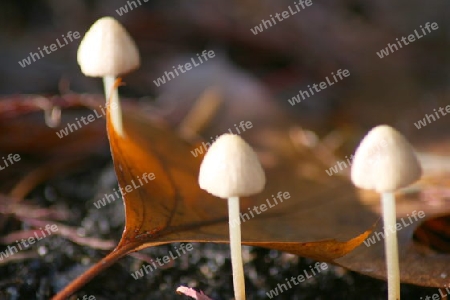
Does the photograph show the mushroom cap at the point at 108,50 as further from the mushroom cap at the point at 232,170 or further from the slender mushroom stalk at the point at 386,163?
the slender mushroom stalk at the point at 386,163

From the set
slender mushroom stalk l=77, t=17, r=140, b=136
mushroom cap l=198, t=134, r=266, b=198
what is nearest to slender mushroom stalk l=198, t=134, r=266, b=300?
mushroom cap l=198, t=134, r=266, b=198

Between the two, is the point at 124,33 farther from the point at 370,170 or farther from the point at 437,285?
the point at 437,285

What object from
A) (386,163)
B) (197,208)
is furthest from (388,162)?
(197,208)

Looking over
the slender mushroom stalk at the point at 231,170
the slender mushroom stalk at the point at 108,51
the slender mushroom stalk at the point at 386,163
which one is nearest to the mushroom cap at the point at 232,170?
the slender mushroom stalk at the point at 231,170

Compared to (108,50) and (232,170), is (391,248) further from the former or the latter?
(108,50)

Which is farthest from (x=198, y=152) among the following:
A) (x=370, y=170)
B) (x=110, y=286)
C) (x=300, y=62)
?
(x=300, y=62)

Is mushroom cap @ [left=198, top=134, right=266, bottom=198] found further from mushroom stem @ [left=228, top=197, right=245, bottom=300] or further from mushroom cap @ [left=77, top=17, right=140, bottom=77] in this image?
mushroom cap @ [left=77, top=17, right=140, bottom=77]
